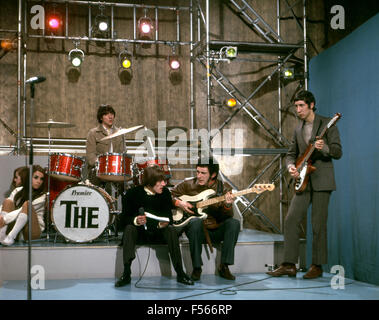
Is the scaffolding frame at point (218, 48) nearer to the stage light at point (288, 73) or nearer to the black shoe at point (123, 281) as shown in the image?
the stage light at point (288, 73)

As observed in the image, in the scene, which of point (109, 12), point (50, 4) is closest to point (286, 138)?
point (109, 12)


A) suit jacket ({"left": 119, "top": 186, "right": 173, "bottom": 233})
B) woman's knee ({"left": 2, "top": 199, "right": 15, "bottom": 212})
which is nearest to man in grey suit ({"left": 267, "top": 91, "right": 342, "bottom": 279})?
suit jacket ({"left": 119, "top": 186, "right": 173, "bottom": 233})

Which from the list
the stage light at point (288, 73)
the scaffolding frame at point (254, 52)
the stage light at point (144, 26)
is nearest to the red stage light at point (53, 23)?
the stage light at point (144, 26)

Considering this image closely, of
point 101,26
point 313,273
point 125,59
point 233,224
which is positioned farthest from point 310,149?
point 101,26

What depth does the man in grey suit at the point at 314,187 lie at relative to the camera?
16.2 ft

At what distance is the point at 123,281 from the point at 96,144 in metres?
2.17

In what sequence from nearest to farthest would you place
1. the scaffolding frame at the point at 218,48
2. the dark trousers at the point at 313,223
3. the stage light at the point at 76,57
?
the dark trousers at the point at 313,223, the scaffolding frame at the point at 218,48, the stage light at the point at 76,57

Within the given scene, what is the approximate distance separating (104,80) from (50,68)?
3.12 ft

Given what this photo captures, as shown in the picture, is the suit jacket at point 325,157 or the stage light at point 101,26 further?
the stage light at point 101,26

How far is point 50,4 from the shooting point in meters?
8.52

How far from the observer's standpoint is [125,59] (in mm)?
8602

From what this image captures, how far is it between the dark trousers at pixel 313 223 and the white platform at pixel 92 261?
50cm

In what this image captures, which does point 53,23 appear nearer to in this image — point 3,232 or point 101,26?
point 101,26

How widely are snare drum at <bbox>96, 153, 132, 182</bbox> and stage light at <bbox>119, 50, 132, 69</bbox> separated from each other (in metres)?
3.26
